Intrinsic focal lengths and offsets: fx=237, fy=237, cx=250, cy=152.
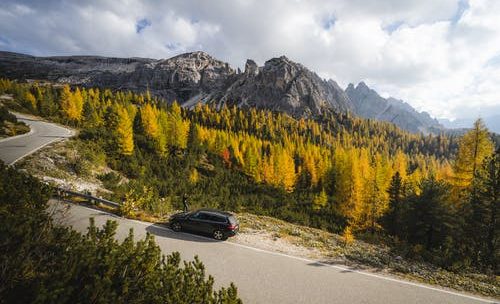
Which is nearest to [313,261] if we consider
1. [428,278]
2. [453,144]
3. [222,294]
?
[428,278]

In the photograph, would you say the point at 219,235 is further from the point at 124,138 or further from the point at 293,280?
the point at 124,138

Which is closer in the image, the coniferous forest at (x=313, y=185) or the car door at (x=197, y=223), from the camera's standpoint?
the car door at (x=197, y=223)

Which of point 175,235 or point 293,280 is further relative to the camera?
point 175,235

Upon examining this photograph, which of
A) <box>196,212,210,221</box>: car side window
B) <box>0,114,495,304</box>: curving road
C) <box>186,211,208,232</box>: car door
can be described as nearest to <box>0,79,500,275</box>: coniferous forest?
<box>186,211,208,232</box>: car door

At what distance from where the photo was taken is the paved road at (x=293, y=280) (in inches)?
329

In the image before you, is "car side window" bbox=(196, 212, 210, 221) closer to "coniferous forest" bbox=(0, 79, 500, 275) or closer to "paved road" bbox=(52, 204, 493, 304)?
"paved road" bbox=(52, 204, 493, 304)

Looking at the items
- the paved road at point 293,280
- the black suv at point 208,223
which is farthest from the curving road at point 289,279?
the black suv at point 208,223

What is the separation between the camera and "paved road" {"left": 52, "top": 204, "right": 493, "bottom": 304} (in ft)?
27.4

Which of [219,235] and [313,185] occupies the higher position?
[219,235]

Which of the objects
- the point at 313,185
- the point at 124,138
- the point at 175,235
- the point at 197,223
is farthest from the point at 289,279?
the point at 313,185

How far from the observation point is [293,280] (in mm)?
9266

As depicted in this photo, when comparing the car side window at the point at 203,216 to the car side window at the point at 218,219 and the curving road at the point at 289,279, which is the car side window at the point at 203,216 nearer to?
the car side window at the point at 218,219

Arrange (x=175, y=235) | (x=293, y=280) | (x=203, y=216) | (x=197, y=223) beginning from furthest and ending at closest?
(x=203, y=216), (x=197, y=223), (x=175, y=235), (x=293, y=280)

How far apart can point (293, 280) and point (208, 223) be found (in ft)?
19.5
